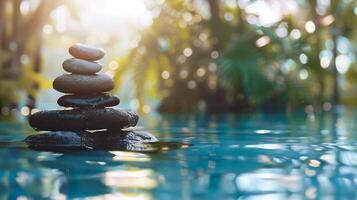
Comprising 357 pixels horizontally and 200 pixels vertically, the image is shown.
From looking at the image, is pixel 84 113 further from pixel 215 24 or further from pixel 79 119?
pixel 215 24

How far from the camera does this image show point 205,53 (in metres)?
16.7

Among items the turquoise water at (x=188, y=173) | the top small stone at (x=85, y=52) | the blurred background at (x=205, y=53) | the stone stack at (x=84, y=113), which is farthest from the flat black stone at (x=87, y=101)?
the blurred background at (x=205, y=53)

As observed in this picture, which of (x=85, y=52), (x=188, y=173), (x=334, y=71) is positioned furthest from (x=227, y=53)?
(x=188, y=173)

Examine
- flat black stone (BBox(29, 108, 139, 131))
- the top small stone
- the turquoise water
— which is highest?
the top small stone

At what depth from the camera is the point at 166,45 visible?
1714 cm

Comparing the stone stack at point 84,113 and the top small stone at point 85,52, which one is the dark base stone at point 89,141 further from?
the top small stone at point 85,52

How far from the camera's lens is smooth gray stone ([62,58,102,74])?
19.9ft

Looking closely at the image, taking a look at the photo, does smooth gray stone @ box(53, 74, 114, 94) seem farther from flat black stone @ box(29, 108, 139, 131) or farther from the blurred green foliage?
the blurred green foliage

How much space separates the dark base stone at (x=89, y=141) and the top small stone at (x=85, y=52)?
0.83 metres

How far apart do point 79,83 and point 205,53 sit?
10.9 m

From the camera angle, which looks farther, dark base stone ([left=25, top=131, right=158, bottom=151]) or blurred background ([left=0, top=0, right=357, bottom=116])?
blurred background ([left=0, top=0, right=357, bottom=116])

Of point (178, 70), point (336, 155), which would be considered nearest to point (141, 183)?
point (336, 155)

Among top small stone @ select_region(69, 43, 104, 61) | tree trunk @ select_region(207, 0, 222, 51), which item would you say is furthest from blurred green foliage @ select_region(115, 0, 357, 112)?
top small stone @ select_region(69, 43, 104, 61)

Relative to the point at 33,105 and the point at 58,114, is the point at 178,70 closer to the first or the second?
the point at 33,105
